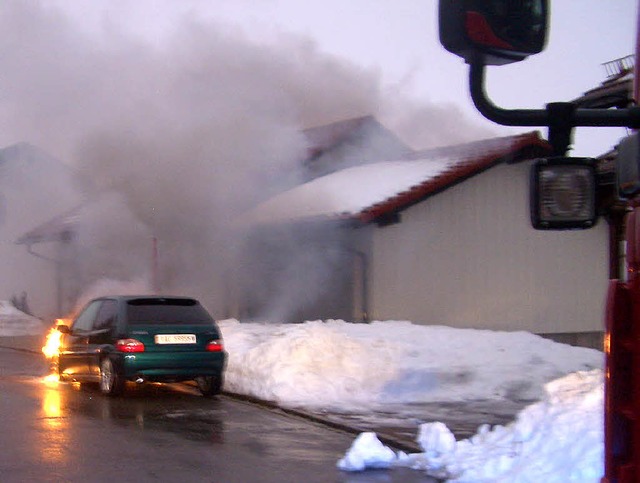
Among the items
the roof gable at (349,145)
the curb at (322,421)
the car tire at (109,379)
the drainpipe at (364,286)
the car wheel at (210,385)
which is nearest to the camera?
the curb at (322,421)


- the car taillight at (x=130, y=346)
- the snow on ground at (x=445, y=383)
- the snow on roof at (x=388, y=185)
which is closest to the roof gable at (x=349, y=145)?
the snow on roof at (x=388, y=185)

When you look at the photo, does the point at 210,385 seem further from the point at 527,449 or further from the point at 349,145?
the point at 349,145

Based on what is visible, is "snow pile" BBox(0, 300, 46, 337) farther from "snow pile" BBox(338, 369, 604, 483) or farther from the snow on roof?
"snow pile" BBox(338, 369, 604, 483)

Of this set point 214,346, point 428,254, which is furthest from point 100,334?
point 428,254

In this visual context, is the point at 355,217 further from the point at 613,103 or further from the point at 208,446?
the point at 208,446

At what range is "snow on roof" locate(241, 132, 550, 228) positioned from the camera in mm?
17672

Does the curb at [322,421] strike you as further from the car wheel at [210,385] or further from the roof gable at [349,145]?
the roof gable at [349,145]

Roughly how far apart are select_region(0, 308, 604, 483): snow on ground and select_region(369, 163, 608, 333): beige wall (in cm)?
135

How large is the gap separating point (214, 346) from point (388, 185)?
7778mm

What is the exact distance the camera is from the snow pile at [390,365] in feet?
39.2

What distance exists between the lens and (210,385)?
1219 centimetres

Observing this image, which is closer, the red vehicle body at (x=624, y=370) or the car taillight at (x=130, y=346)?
the red vehicle body at (x=624, y=370)

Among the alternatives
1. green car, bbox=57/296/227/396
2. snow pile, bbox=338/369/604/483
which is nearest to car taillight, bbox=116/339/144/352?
green car, bbox=57/296/227/396

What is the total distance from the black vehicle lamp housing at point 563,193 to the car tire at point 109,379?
9.04 m
